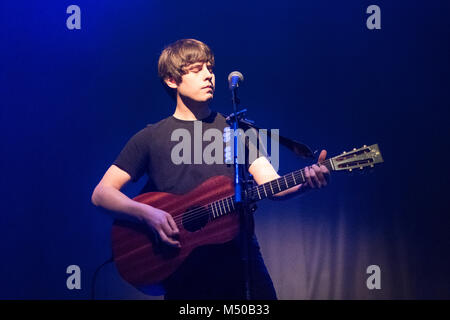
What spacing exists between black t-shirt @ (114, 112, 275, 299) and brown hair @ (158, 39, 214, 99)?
1.01 ft

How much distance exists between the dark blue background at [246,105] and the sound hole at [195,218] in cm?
153

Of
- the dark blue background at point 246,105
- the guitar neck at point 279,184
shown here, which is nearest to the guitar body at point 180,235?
the guitar neck at point 279,184

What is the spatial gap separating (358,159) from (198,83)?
1.04m

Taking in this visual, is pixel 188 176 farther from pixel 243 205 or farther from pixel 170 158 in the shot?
pixel 243 205

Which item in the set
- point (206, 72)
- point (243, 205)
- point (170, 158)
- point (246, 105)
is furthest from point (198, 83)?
point (246, 105)

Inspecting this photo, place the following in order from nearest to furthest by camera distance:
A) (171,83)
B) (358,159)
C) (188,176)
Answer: (358,159) → (188,176) → (171,83)

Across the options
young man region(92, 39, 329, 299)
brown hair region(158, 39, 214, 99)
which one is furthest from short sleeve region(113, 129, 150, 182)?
brown hair region(158, 39, 214, 99)

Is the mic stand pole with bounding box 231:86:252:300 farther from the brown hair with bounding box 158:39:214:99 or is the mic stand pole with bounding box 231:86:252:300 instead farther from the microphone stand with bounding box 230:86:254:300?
the brown hair with bounding box 158:39:214:99

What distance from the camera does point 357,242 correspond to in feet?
12.1

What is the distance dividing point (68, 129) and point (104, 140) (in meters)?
0.35

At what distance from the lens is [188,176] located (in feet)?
8.02

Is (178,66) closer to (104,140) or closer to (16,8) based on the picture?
(104,140)

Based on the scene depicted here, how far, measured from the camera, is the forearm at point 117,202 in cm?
243

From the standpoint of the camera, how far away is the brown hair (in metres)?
2.61
